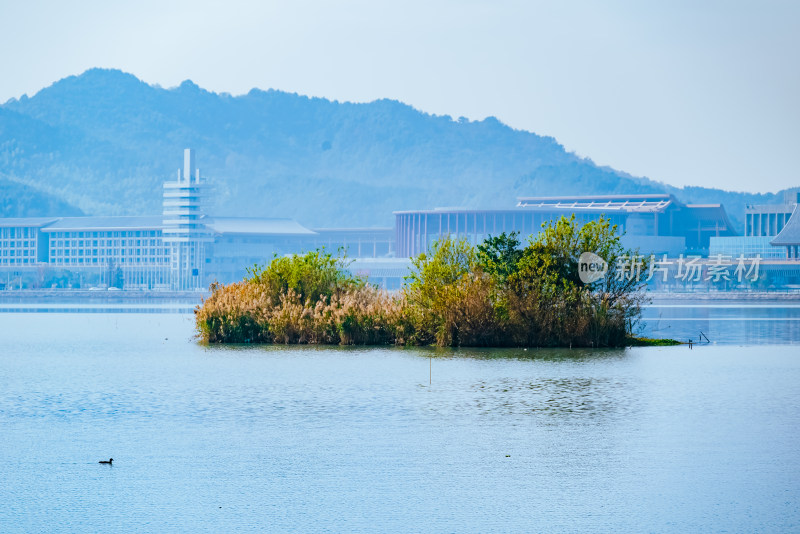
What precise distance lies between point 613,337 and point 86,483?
1106 inches

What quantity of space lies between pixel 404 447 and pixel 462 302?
2209cm

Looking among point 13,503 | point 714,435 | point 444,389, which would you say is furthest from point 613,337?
point 13,503

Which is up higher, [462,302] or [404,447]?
[462,302]

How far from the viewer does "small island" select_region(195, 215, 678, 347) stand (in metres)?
41.2

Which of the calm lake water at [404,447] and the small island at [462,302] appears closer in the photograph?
the calm lake water at [404,447]

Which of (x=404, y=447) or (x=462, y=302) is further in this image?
(x=462, y=302)

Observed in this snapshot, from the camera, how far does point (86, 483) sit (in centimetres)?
1625

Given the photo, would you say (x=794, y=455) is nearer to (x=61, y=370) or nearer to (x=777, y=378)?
(x=777, y=378)

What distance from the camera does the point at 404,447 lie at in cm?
1908

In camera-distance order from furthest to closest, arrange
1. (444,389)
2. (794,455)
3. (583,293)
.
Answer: (583,293) < (444,389) < (794,455)

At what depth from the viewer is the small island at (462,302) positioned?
4122 centimetres

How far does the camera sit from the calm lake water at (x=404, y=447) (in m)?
14.3

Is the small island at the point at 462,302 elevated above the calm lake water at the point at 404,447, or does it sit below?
above

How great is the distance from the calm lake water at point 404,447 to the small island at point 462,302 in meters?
5.92
